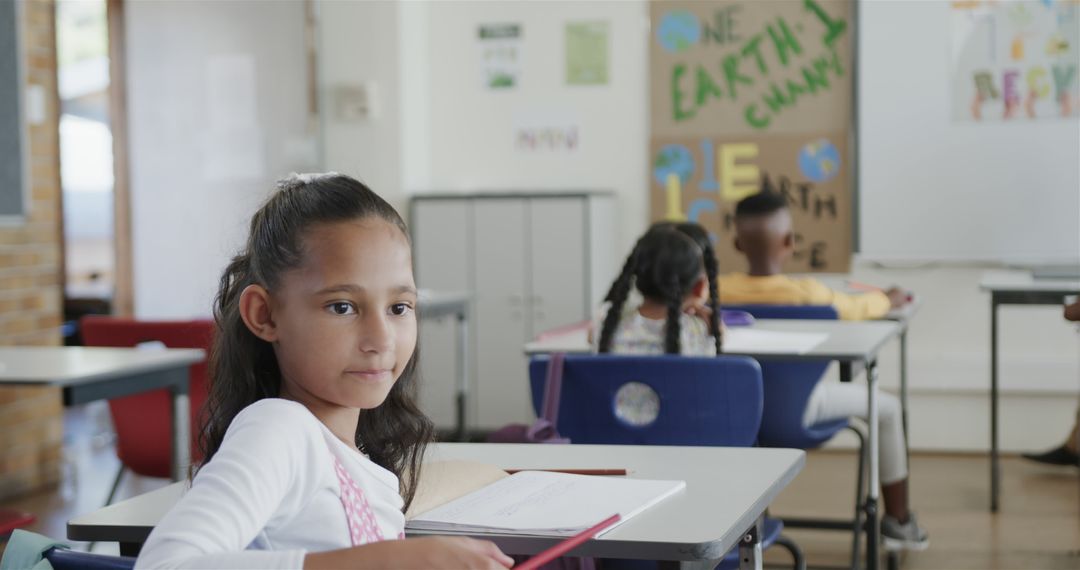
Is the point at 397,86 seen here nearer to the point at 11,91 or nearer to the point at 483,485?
the point at 11,91

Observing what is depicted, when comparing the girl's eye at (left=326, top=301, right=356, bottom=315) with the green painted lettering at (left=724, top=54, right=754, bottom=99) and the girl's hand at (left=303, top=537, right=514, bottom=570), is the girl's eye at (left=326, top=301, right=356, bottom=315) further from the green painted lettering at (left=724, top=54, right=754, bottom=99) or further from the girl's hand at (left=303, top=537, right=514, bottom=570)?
the green painted lettering at (left=724, top=54, right=754, bottom=99)

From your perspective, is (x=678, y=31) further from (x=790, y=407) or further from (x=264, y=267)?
(x=264, y=267)

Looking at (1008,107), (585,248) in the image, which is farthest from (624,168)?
(1008,107)

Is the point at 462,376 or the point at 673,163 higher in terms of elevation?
the point at 673,163

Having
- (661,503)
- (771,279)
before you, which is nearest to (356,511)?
(661,503)

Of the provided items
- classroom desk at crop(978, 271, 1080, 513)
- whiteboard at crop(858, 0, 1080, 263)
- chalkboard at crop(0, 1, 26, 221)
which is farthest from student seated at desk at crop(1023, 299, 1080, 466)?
chalkboard at crop(0, 1, 26, 221)

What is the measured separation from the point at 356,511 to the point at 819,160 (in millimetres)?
4526

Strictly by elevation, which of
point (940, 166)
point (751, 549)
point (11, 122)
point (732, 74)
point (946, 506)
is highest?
point (732, 74)

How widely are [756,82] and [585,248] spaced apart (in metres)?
1.06

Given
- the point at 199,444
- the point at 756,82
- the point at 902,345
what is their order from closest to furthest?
1. the point at 199,444
2. the point at 902,345
3. the point at 756,82

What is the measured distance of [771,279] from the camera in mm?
3584

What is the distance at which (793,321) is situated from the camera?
3.28 metres

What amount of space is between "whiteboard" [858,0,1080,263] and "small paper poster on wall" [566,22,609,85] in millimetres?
1145

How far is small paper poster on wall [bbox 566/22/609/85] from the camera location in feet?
18.2
